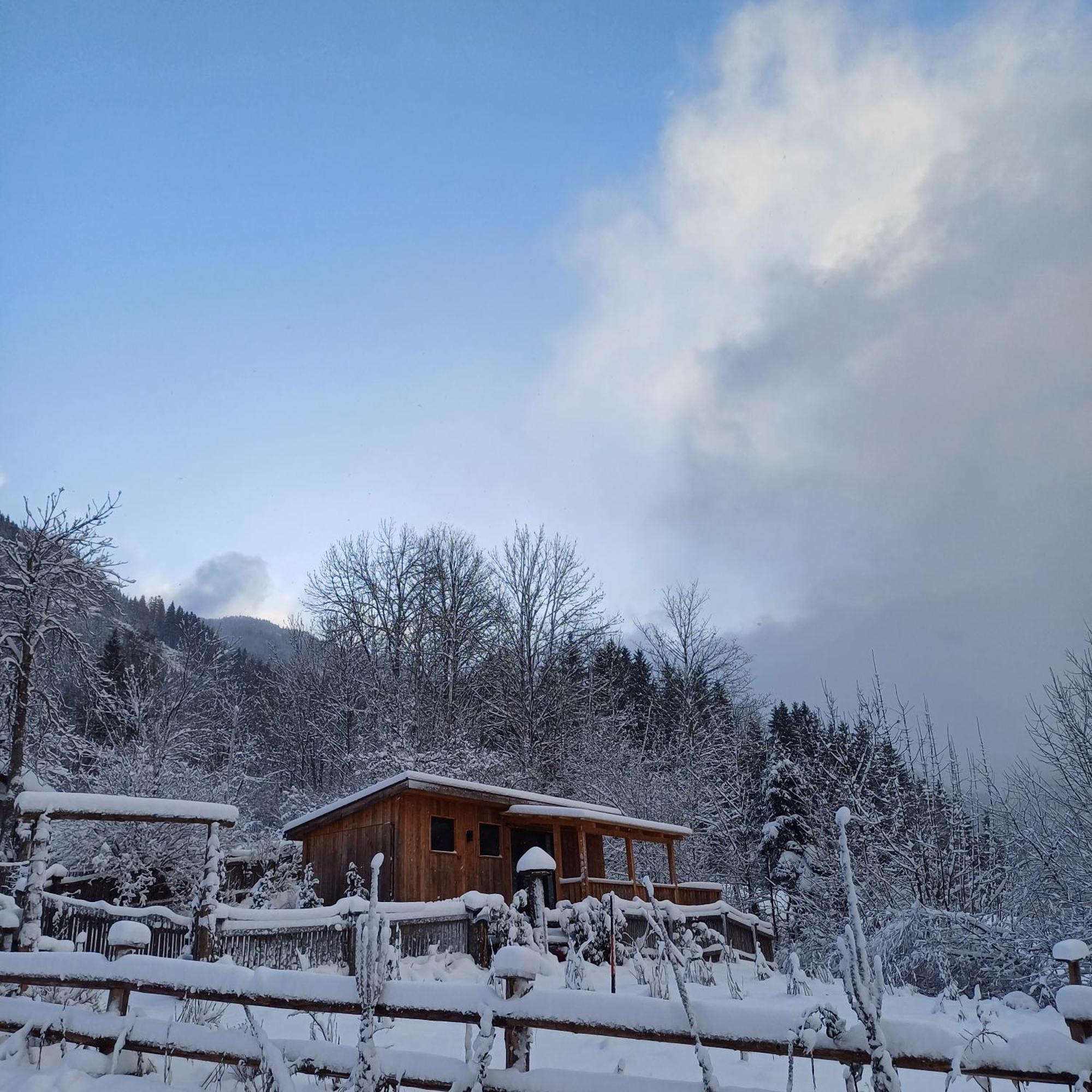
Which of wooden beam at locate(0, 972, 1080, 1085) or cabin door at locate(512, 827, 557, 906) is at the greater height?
cabin door at locate(512, 827, 557, 906)

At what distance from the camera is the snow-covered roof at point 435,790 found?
626 inches

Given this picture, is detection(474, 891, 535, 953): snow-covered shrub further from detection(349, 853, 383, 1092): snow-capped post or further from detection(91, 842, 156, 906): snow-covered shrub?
detection(91, 842, 156, 906): snow-covered shrub

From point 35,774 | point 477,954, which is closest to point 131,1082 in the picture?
point 477,954

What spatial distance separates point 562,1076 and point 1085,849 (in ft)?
31.6

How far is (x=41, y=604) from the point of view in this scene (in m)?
16.6

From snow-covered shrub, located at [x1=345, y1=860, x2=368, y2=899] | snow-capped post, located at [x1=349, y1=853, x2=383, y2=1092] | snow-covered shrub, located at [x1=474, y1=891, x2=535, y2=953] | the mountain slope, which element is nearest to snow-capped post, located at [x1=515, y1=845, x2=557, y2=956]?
snow-covered shrub, located at [x1=474, y1=891, x2=535, y2=953]

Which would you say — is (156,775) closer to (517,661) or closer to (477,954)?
(477,954)

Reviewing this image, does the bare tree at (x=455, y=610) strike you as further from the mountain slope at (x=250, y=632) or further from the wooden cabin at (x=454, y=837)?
the mountain slope at (x=250, y=632)

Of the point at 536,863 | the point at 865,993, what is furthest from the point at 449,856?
the point at 865,993

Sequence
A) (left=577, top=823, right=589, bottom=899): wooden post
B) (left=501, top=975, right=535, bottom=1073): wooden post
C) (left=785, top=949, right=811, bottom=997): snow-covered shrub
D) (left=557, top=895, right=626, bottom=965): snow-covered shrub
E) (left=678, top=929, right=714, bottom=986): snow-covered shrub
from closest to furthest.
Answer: (left=501, top=975, right=535, bottom=1073): wooden post
(left=785, top=949, right=811, bottom=997): snow-covered shrub
(left=678, top=929, right=714, bottom=986): snow-covered shrub
(left=557, top=895, right=626, bottom=965): snow-covered shrub
(left=577, top=823, right=589, bottom=899): wooden post

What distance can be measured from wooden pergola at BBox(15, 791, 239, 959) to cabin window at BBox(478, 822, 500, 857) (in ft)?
25.9

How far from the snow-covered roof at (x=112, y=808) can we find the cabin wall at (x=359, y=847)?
19.2 ft

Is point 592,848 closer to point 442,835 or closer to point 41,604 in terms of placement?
point 442,835

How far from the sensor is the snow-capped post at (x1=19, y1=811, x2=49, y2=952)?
916 centimetres
